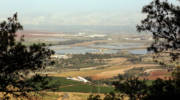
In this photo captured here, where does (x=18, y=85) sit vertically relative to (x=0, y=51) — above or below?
below

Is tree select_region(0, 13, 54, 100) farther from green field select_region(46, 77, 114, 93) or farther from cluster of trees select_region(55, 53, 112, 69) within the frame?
cluster of trees select_region(55, 53, 112, 69)

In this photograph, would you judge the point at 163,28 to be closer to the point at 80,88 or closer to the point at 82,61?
the point at 80,88

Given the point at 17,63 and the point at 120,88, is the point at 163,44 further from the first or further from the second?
the point at 120,88

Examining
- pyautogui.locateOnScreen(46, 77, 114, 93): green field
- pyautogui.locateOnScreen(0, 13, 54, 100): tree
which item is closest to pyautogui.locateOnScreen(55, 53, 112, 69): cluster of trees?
pyautogui.locateOnScreen(46, 77, 114, 93): green field

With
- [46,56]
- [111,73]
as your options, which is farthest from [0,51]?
[111,73]

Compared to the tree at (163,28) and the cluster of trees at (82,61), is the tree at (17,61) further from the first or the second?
the cluster of trees at (82,61)

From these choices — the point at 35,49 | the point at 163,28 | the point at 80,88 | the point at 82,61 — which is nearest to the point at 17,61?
the point at 35,49

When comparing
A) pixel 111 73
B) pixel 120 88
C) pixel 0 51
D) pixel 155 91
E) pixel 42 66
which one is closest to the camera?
pixel 0 51
